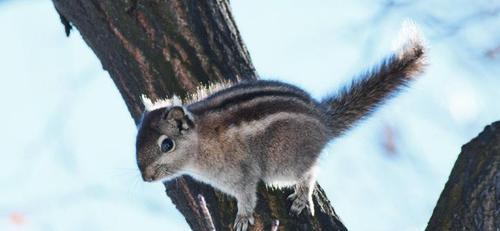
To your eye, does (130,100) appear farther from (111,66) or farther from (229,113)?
(229,113)

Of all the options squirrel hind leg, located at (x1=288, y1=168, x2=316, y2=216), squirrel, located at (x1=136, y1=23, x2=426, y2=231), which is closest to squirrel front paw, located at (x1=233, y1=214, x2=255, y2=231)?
squirrel, located at (x1=136, y1=23, x2=426, y2=231)

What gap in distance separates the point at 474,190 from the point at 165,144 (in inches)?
77.9

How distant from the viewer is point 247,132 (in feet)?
17.8

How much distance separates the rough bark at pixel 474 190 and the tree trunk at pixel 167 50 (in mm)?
1131

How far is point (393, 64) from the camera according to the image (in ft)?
18.8

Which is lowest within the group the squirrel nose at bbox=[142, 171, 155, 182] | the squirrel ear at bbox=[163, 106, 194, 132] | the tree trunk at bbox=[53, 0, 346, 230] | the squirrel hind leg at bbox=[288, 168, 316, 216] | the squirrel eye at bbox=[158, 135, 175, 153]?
the squirrel hind leg at bbox=[288, 168, 316, 216]

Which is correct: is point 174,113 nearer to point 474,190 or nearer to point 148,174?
point 148,174

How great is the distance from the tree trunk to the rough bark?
1.13m

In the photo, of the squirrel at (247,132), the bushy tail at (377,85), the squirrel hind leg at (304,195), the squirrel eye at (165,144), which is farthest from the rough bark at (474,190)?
the squirrel eye at (165,144)

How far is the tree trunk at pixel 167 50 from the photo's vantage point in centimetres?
545

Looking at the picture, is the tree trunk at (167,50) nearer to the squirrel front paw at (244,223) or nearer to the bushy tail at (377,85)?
the squirrel front paw at (244,223)

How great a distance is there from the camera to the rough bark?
13.7 ft

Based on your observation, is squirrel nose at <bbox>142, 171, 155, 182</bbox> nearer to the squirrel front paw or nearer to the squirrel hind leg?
the squirrel front paw

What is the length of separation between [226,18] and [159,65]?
0.52m
